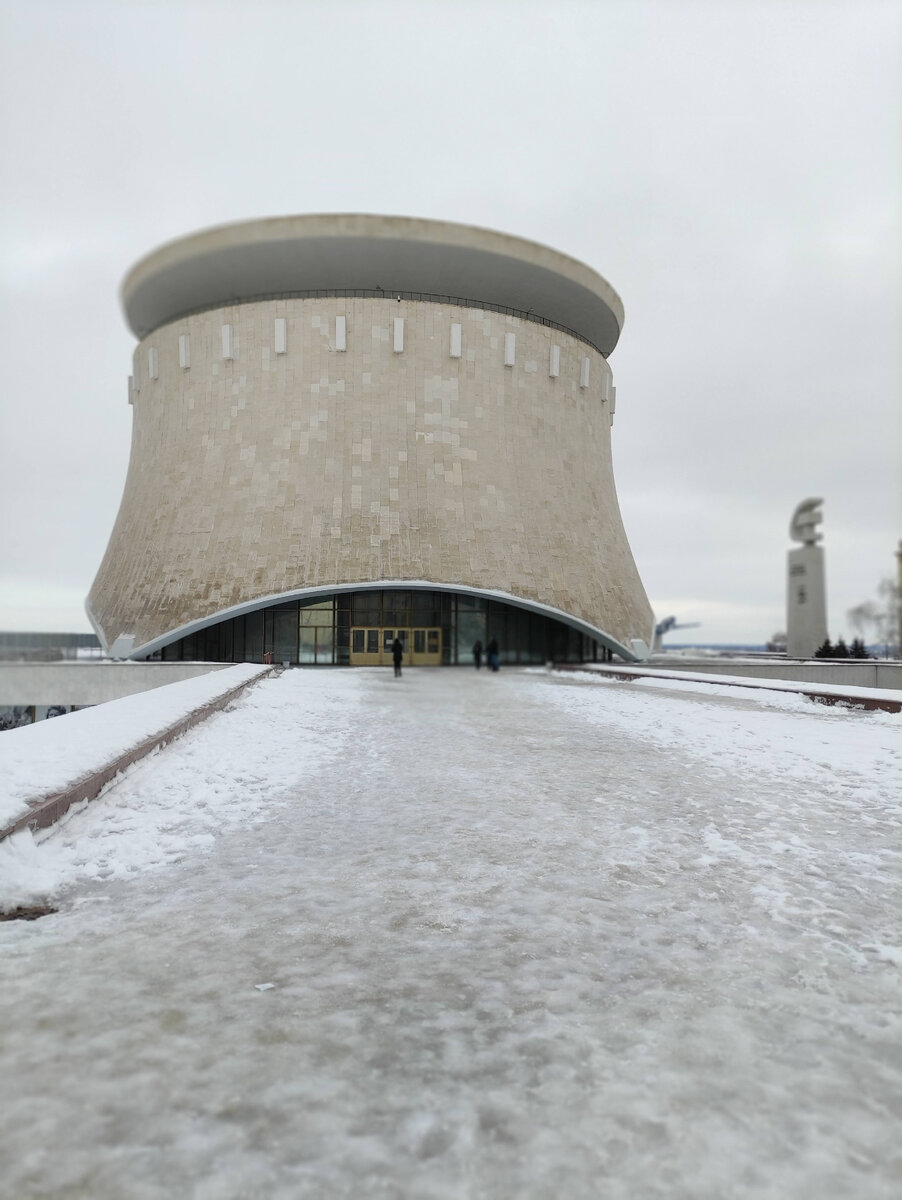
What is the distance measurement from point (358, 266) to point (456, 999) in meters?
33.3

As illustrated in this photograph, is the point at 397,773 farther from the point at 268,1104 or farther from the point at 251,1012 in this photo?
the point at 268,1104

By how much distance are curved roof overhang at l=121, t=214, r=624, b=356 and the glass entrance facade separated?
12.8m

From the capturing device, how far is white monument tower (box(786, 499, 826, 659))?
3753cm

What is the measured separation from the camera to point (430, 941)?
319 cm

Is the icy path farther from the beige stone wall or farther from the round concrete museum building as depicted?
the round concrete museum building

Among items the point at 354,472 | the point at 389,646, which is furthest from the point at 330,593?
the point at 354,472

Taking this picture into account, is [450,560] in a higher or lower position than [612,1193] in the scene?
higher

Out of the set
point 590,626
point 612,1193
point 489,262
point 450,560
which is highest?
point 489,262

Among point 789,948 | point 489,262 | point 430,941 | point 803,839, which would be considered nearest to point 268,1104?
point 430,941

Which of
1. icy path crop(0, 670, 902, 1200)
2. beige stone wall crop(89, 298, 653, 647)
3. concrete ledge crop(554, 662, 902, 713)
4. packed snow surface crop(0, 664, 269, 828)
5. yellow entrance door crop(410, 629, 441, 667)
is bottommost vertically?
icy path crop(0, 670, 902, 1200)

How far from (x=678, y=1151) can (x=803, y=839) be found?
11.1 feet

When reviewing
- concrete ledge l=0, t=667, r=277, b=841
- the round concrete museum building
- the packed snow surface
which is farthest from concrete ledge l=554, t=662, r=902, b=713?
the round concrete museum building

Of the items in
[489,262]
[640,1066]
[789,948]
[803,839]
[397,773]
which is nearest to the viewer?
[640,1066]

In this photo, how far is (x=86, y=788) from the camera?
17.1 feet
